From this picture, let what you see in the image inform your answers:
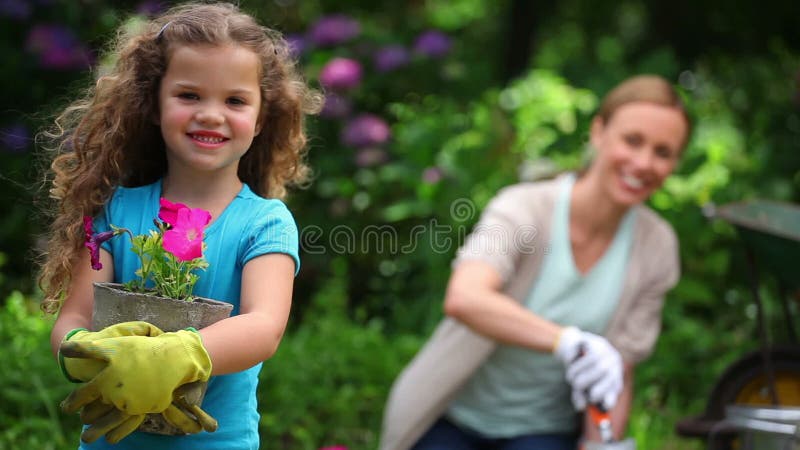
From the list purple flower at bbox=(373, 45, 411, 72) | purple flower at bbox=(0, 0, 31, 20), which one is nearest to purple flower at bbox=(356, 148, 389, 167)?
purple flower at bbox=(373, 45, 411, 72)

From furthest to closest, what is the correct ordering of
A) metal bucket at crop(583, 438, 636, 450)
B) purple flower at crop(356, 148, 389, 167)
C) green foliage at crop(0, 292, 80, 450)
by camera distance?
purple flower at crop(356, 148, 389, 167)
green foliage at crop(0, 292, 80, 450)
metal bucket at crop(583, 438, 636, 450)

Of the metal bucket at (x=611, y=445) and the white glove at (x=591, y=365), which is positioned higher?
the white glove at (x=591, y=365)

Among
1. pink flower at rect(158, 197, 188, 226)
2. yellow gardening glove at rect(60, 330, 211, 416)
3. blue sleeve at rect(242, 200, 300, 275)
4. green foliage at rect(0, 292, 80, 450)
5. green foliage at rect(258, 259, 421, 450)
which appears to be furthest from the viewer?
green foliage at rect(258, 259, 421, 450)

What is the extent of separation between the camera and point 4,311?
313 cm

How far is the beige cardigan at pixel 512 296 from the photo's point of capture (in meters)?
2.55

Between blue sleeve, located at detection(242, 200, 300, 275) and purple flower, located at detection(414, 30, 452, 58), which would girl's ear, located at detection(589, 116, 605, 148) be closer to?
blue sleeve, located at detection(242, 200, 300, 275)

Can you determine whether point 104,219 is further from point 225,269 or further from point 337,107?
point 337,107

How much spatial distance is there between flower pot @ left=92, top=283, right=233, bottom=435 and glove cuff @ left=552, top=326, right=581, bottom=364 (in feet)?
3.57

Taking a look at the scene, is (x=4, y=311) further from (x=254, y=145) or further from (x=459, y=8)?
(x=459, y=8)

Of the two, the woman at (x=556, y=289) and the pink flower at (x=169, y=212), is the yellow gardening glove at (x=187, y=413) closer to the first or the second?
the pink flower at (x=169, y=212)

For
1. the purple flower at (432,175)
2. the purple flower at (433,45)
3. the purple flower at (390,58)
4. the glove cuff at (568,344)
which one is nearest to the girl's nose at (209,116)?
the glove cuff at (568,344)

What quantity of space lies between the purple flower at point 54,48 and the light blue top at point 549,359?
2.65m

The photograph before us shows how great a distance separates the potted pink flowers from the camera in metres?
1.38

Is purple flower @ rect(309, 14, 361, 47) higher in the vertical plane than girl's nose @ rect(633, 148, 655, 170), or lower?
higher
